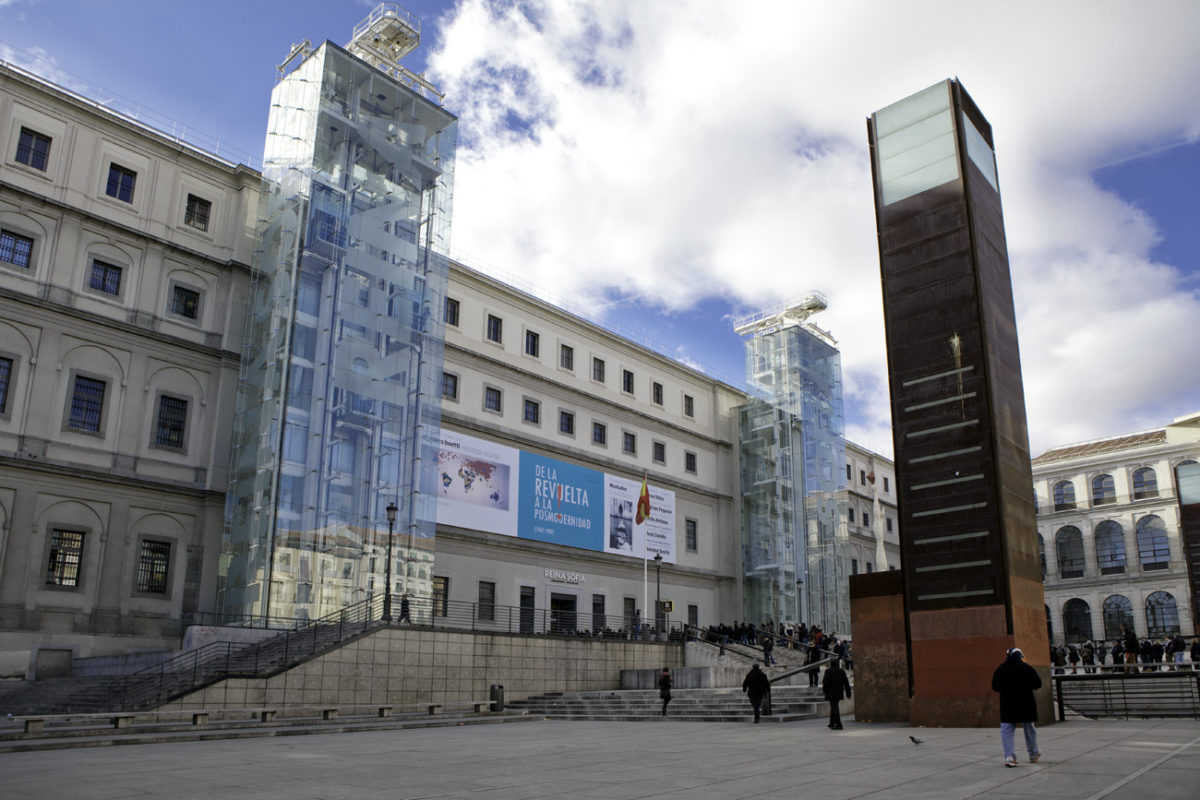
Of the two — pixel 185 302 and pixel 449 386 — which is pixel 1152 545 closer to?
pixel 449 386

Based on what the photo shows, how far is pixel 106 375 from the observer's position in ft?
103

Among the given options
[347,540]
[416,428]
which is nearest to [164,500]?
[347,540]

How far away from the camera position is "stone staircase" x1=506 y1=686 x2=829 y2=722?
24.9m

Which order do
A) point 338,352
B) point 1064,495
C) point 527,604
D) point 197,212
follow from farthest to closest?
1. point 1064,495
2. point 527,604
3. point 197,212
4. point 338,352

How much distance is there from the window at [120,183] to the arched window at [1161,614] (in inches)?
2852

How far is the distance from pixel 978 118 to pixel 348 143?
75.1 ft

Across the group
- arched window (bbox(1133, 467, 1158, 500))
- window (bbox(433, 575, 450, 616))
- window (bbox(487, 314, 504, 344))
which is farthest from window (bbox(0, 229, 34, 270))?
arched window (bbox(1133, 467, 1158, 500))

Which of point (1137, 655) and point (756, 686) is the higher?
point (1137, 655)

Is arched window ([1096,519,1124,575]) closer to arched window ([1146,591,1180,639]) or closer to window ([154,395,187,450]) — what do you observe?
arched window ([1146,591,1180,639])

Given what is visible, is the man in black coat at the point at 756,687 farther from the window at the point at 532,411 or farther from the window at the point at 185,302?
the window at the point at 185,302

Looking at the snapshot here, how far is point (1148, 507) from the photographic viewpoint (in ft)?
243

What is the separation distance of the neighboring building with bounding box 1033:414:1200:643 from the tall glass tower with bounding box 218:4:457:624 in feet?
190

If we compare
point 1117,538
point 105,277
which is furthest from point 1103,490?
point 105,277

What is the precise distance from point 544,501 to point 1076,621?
177ft
